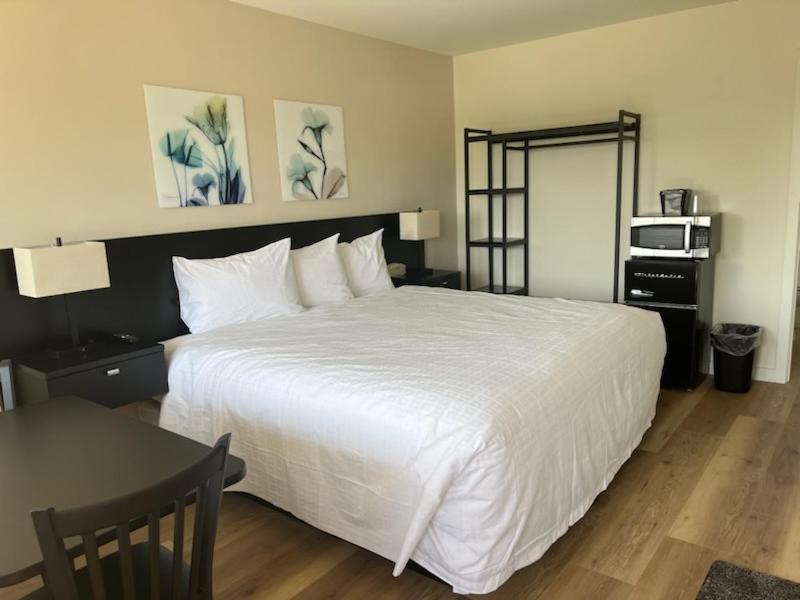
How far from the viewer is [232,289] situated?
128 inches

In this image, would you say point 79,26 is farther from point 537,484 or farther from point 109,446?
point 537,484

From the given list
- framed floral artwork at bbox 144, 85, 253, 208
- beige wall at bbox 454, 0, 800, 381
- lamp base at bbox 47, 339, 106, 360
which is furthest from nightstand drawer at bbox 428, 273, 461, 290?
lamp base at bbox 47, 339, 106, 360

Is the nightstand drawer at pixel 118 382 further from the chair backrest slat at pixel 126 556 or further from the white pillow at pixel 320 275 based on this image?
the chair backrest slat at pixel 126 556

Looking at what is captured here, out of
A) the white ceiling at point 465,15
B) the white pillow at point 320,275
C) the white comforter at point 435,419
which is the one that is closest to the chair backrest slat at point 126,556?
the white comforter at point 435,419

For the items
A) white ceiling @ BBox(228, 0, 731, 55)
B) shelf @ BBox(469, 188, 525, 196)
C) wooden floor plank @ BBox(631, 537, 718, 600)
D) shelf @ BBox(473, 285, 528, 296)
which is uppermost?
white ceiling @ BBox(228, 0, 731, 55)

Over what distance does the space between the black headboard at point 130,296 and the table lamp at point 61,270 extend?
0.37ft

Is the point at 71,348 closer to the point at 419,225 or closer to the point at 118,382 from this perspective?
the point at 118,382

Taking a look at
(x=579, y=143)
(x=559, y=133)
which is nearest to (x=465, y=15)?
(x=559, y=133)

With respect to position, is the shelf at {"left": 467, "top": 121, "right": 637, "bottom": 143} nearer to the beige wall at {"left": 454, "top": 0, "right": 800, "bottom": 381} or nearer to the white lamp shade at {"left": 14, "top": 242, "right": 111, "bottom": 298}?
the beige wall at {"left": 454, "top": 0, "right": 800, "bottom": 381}

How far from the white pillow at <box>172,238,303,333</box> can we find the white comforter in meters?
0.15

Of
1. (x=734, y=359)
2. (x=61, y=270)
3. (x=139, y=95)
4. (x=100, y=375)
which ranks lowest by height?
(x=734, y=359)

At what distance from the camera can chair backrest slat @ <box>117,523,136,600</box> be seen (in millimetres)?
1138

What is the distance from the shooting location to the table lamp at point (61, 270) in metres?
2.50

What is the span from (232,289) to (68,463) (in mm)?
1775
